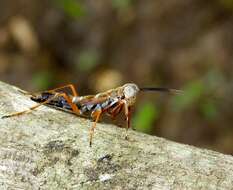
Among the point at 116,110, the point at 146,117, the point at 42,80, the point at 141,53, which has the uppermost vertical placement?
the point at 141,53

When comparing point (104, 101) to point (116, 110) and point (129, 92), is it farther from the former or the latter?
point (129, 92)

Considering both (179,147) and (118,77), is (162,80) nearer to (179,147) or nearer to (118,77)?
(118,77)

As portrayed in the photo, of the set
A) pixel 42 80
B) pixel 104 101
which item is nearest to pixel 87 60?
pixel 42 80

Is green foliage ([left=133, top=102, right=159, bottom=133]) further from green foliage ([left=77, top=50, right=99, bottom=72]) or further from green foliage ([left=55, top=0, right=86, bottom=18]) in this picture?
green foliage ([left=55, top=0, right=86, bottom=18])

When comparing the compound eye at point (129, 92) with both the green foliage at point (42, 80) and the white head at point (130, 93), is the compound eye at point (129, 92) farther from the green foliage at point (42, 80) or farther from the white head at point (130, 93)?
the green foliage at point (42, 80)

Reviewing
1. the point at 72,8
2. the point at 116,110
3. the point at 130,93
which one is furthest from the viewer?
the point at 72,8

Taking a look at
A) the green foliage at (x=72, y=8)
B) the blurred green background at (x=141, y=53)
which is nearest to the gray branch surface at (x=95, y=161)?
the blurred green background at (x=141, y=53)
